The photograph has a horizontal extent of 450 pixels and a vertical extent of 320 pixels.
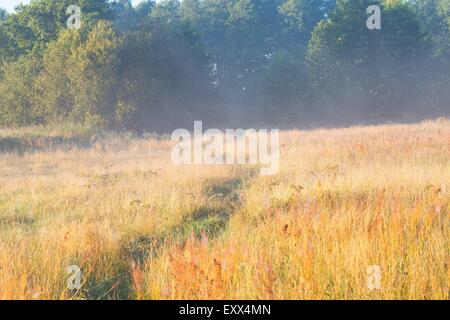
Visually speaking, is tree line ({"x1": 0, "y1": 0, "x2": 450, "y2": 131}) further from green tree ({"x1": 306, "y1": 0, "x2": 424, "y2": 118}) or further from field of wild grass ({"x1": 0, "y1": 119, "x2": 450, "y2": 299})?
field of wild grass ({"x1": 0, "y1": 119, "x2": 450, "y2": 299})

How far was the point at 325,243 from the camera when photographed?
4293 millimetres

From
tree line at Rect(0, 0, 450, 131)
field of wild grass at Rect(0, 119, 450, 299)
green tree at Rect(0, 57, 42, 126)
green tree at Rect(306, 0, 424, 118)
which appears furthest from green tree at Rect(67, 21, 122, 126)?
field of wild grass at Rect(0, 119, 450, 299)

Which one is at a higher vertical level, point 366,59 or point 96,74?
point 366,59

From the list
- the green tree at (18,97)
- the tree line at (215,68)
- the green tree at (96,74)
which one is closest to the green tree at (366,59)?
the tree line at (215,68)

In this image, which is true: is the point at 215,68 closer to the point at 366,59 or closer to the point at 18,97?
the point at 366,59

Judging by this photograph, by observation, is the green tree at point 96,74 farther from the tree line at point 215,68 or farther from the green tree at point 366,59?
the green tree at point 366,59

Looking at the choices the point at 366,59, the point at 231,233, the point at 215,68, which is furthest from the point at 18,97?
the point at 231,233

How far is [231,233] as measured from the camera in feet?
17.3

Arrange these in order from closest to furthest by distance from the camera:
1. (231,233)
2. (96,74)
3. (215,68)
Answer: (231,233) < (96,74) < (215,68)

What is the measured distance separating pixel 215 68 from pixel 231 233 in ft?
148
